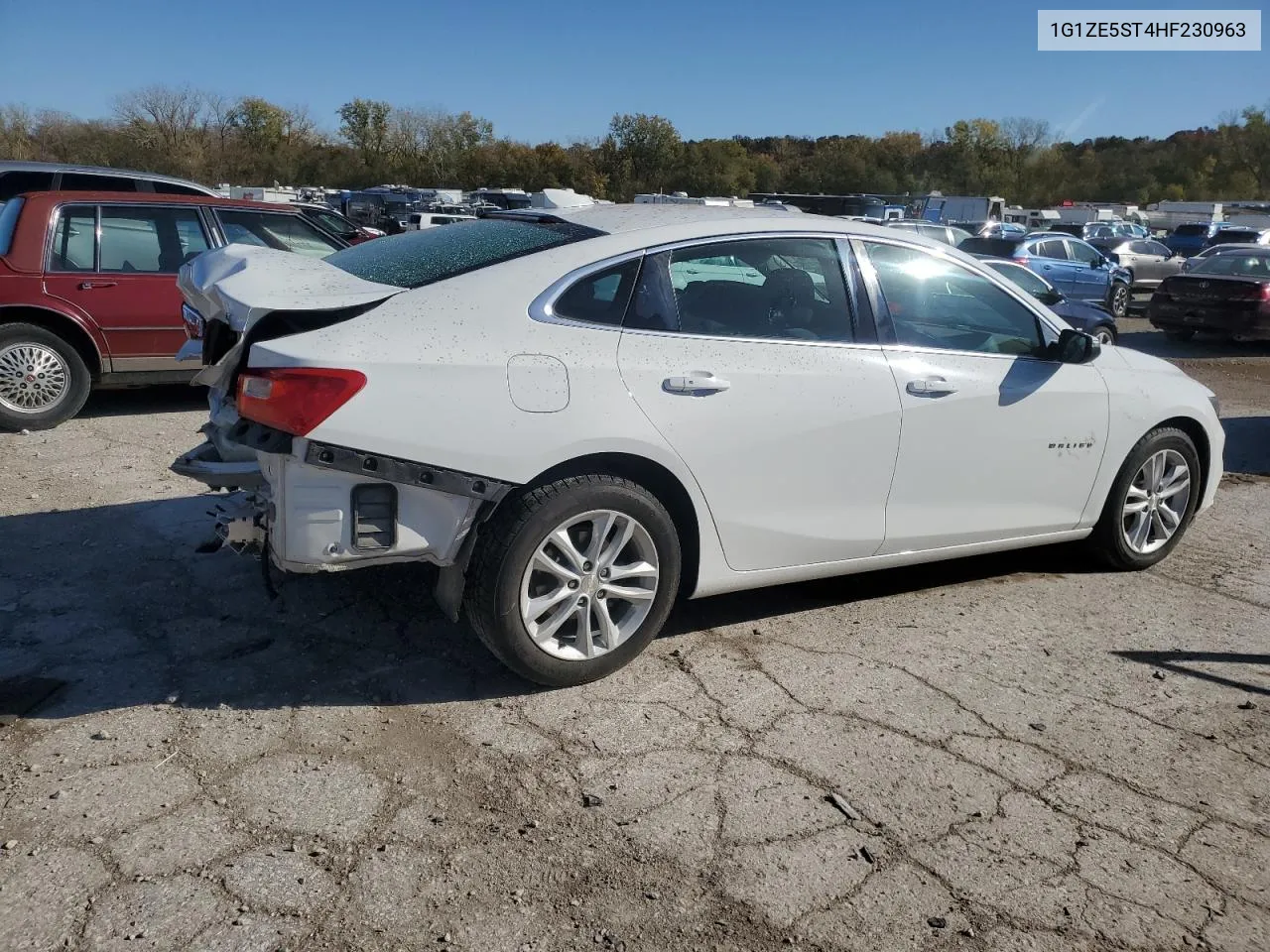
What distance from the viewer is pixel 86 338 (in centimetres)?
760

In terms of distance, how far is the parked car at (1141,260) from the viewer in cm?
2486

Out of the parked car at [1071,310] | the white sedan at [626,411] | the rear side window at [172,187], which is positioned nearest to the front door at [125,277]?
the rear side window at [172,187]

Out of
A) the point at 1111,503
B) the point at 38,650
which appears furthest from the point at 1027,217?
the point at 38,650

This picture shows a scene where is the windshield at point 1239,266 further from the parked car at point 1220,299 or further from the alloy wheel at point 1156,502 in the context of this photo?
the alloy wheel at point 1156,502

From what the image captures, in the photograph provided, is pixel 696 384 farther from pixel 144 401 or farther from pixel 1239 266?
pixel 1239 266

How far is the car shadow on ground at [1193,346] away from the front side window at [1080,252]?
2.19 metres

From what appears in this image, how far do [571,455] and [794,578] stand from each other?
4.03 feet

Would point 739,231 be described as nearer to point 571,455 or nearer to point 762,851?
point 571,455

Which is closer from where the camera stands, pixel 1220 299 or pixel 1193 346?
pixel 1220 299

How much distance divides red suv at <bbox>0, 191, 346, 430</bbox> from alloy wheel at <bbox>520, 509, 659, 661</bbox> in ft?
16.9

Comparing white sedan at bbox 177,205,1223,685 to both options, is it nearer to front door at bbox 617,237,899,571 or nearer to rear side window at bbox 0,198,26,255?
front door at bbox 617,237,899,571

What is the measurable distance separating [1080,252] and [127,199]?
57.1 ft

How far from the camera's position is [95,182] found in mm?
12078

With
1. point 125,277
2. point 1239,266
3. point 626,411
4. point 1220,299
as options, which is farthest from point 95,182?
point 1239,266
